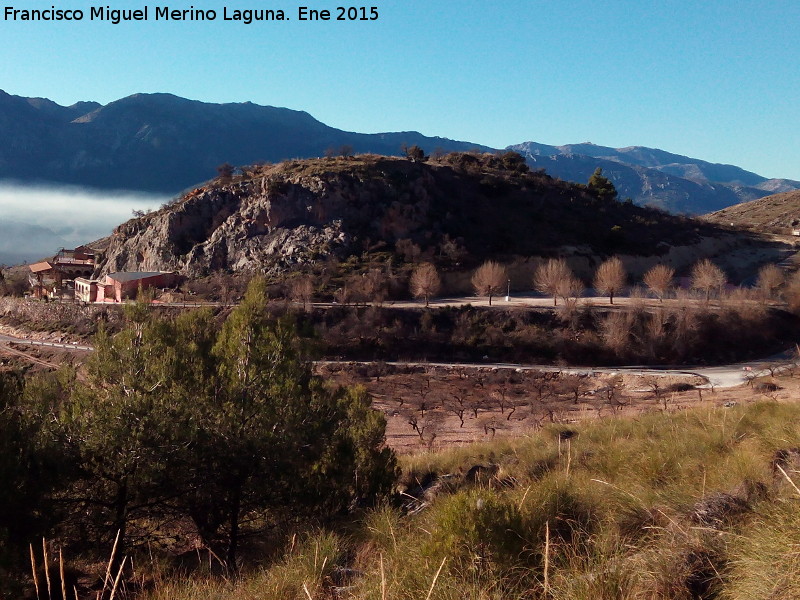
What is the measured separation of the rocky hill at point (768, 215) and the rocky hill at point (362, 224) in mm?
17305

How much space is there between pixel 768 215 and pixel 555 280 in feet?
183

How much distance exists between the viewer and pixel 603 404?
25.6m

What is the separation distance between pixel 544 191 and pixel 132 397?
58076mm

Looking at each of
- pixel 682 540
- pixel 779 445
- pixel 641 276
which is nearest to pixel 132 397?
pixel 682 540

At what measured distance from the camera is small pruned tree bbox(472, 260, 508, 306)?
41.7 m

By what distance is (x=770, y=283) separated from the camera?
42500 millimetres

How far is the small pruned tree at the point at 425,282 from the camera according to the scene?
4059cm

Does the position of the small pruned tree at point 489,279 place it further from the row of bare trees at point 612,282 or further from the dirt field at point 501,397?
the dirt field at point 501,397

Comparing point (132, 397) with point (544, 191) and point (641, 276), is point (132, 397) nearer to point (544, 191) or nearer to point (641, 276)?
point (641, 276)

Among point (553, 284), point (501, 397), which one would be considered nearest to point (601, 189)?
point (553, 284)

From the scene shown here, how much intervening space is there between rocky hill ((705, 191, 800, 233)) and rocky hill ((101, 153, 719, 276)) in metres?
17.3

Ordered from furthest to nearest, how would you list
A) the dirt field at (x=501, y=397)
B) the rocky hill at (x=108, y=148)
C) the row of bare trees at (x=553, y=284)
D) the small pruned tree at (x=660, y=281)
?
the rocky hill at (x=108, y=148) → the small pruned tree at (x=660, y=281) → the row of bare trees at (x=553, y=284) → the dirt field at (x=501, y=397)

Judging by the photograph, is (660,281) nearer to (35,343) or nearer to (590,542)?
(590,542)

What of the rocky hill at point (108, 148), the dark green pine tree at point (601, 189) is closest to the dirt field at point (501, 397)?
the dark green pine tree at point (601, 189)
